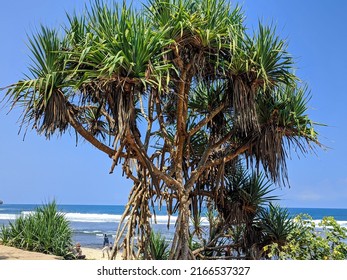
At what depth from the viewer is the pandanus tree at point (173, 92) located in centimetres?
573

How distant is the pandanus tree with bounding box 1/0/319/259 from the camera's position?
5727 mm

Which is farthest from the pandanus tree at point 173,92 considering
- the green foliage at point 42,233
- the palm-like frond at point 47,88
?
the green foliage at point 42,233

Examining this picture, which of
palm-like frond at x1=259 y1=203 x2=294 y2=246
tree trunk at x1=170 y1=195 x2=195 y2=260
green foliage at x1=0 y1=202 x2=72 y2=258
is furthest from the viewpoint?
green foliage at x1=0 y1=202 x2=72 y2=258

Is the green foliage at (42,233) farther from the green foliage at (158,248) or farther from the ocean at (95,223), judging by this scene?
the green foliage at (158,248)

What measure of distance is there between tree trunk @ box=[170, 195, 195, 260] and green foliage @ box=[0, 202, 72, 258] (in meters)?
4.28

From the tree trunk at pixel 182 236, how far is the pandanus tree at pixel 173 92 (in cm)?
2

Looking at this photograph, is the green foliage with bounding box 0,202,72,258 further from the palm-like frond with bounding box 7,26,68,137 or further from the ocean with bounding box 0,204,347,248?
the palm-like frond with bounding box 7,26,68,137

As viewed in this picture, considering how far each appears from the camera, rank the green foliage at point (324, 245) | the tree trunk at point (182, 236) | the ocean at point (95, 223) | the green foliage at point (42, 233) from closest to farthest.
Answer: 1. the green foliage at point (324, 245)
2. the tree trunk at point (182, 236)
3. the green foliage at point (42, 233)
4. the ocean at point (95, 223)

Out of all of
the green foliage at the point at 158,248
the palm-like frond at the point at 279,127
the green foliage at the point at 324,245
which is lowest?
the green foliage at the point at 158,248

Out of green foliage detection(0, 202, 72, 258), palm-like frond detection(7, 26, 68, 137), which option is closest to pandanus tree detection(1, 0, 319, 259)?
palm-like frond detection(7, 26, 68, 137)

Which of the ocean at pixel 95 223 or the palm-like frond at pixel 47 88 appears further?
the ocean at pixel 95 223

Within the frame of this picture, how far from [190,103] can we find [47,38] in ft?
8.86

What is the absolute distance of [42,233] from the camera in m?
10.3
